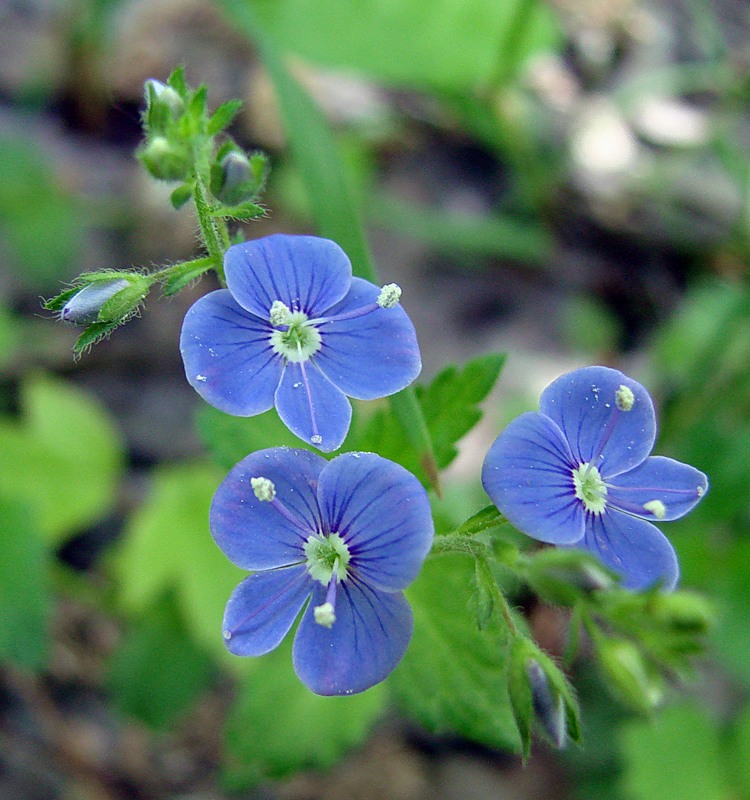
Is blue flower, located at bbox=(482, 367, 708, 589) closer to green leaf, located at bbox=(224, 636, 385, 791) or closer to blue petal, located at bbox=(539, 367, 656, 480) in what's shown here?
blue petal, located at bbox=(539, 367, 656, 480)

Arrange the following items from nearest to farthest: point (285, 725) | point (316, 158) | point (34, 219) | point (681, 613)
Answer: point (681, 613) → point (285, 725) → point (316, 158) → point (34, 219)

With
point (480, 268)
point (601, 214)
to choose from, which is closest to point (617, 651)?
point (480, 268)

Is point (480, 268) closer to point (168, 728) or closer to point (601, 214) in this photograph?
point (601, 214)

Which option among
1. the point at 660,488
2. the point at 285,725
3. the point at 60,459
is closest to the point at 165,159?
the point at 660,488

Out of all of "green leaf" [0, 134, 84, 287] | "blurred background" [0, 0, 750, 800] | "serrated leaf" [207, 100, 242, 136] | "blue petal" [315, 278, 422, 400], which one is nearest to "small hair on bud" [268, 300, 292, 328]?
"blue petal" [315, 278, 422, 400]

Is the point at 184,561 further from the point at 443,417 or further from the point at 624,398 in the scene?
the point at 624,398

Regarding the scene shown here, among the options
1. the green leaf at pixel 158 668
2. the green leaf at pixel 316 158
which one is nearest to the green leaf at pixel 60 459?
the green leaf at pixel 158 668

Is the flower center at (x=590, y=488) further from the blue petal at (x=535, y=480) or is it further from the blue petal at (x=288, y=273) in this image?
the blue petal at (x=288, y=273)
